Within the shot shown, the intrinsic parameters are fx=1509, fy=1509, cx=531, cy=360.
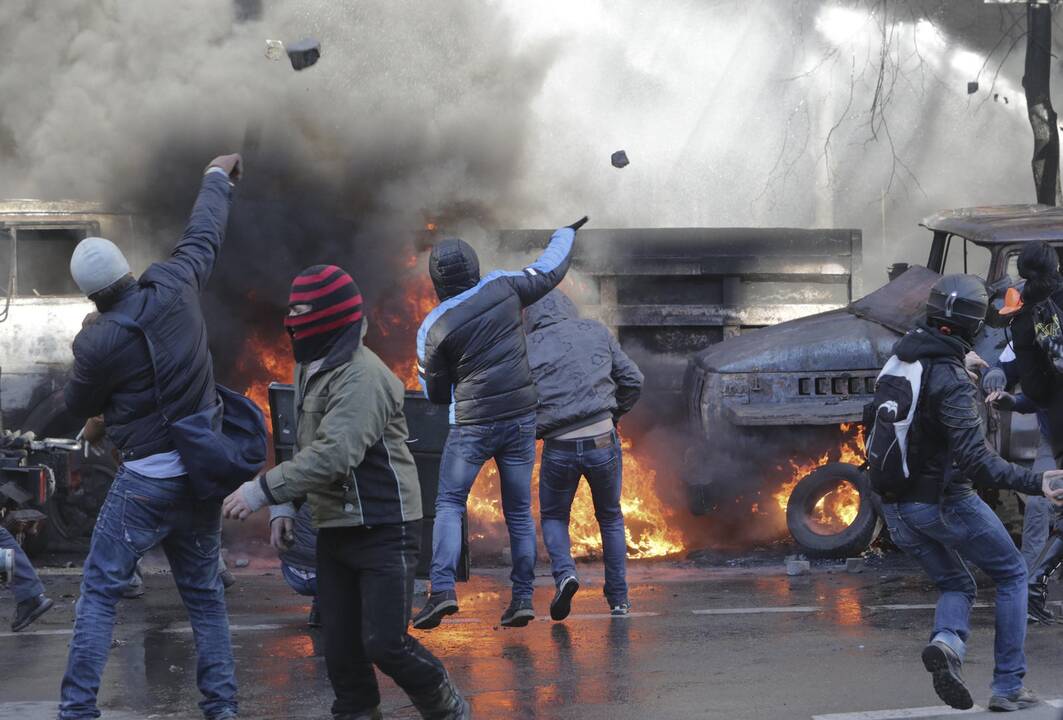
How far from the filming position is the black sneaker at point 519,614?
7.31 meters


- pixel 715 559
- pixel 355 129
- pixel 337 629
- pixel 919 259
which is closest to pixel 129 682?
pixel 337 629

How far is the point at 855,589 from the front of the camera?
8.78 meters

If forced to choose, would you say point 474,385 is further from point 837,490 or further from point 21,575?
point 837,490

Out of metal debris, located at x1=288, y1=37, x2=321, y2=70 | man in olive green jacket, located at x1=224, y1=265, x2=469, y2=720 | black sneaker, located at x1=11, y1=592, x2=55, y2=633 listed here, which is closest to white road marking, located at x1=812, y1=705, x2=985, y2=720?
man in olive green jacket, located at x1=224, y1=265, x2=469, y2=720

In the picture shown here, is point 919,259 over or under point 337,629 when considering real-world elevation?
over

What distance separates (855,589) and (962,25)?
11961 mm

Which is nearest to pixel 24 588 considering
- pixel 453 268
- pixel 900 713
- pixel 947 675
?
pixel 453 268

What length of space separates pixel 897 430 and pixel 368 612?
6.66 feet

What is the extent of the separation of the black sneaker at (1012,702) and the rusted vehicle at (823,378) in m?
4.31

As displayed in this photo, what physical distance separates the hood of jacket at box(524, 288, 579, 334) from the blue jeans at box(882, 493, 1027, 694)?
270cm

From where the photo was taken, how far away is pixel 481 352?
7.12m

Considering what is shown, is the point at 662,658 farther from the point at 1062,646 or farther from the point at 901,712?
the point at 1062,646

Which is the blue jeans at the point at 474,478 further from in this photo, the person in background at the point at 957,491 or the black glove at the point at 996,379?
the black glove at the point at 996,379

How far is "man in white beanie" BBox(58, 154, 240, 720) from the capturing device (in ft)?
17.5
